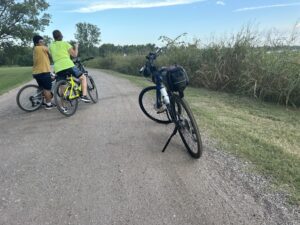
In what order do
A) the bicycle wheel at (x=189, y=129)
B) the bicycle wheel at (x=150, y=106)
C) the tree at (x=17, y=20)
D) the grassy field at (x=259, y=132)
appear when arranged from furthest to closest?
the tree at (x=17, y=20) < the bicycle wheel at (x=150, y=106) < the bicycle wheel at (x=189, y=129) < the grassy field at (x=259, y=132)

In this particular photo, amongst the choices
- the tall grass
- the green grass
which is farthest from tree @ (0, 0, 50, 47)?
the tall grass

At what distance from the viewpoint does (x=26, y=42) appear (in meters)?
33.5

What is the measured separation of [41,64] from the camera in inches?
305

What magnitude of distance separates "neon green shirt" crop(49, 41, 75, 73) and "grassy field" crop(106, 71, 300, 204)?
331 cm

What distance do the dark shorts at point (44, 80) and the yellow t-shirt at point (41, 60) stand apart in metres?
0.10

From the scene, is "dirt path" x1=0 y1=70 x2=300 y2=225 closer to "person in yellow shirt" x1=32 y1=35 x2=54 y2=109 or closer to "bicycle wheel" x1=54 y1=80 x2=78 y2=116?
"bicycle wheel" x1=54 y1=80 x2=78 y2=116

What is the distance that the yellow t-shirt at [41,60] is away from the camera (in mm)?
7715

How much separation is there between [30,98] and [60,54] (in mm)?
1388

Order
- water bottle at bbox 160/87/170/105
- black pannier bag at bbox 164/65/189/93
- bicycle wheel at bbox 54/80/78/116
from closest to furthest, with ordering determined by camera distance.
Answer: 1. black pannier bag at bbox 164/65/189/93
2. water bottle at bbox 160/87/170/105
3. bicycle wheel at bbox 54/80/78/116

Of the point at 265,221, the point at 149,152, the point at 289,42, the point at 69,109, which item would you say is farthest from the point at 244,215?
the point at 289,42

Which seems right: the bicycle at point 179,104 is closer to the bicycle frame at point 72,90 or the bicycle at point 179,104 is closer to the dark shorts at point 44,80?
the bicycle frame at point 72,90

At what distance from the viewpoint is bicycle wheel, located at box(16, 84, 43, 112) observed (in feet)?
25.8

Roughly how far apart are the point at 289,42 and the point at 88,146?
7.82 m

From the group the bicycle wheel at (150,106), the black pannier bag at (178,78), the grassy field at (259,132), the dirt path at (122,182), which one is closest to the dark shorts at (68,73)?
the dirt path at (122,182)
